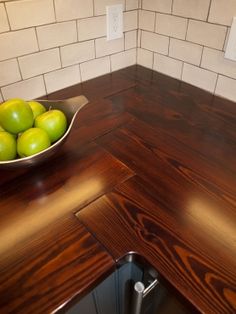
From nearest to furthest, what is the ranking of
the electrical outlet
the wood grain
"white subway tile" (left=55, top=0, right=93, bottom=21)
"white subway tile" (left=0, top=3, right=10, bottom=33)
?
1. the wood grain
2. "white subway tile" (left=0, top=3, right=10, bottom=33)
3. "white subway tile" (left=55, top=0, right=93, bottom=21)
4. the electrical outlet

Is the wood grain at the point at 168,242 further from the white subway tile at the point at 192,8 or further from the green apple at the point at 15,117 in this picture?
the white subway tile at the point at 192,8

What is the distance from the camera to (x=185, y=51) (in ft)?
3.01

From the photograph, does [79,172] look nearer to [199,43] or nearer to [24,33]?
[24,33]

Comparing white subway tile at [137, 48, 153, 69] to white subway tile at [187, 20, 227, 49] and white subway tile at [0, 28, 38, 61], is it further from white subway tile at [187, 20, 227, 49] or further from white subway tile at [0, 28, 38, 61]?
white subway tile at [0, 28, 38, 61]

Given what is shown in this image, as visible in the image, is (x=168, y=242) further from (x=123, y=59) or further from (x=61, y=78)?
(x=123, y=59)

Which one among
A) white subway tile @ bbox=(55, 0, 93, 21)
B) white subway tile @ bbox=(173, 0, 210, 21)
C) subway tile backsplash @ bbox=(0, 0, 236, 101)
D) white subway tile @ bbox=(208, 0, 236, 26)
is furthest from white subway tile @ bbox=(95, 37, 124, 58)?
white subway tile @ bbox=(208, 0, 236, 26)

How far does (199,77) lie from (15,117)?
2.09 ft

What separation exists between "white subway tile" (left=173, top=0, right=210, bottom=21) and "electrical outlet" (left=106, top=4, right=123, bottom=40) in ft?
0.64

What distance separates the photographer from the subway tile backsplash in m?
0.77

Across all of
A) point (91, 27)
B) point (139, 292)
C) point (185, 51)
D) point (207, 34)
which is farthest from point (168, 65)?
point (139, 292)

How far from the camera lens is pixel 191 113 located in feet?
2.71

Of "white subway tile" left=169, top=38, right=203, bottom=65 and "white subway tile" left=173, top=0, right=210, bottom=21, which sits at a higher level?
"white subway tile" left=173, top=0, right=210, bottom=21

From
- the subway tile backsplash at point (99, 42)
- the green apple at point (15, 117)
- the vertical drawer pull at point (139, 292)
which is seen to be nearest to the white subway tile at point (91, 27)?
the subway tile backsplash at point (99, 42)

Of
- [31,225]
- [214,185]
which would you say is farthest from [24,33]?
[214,185]
